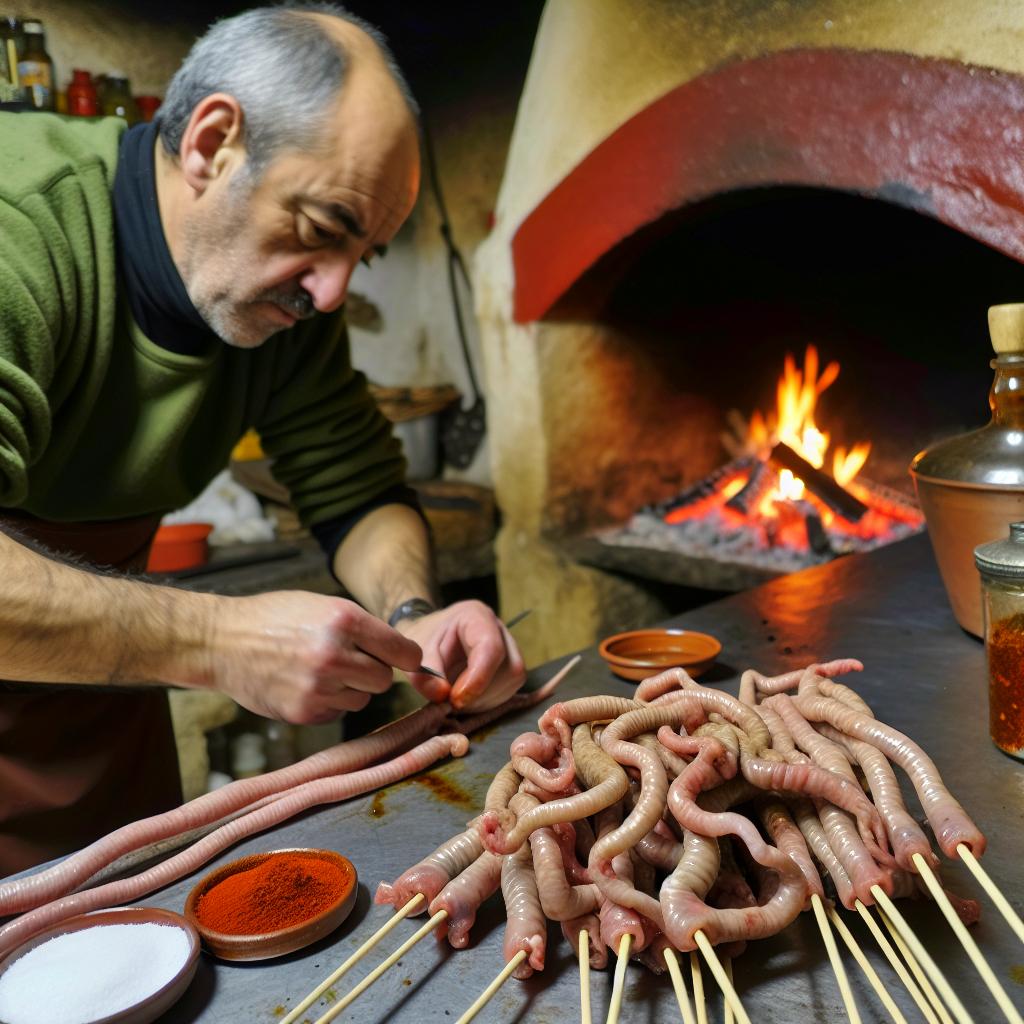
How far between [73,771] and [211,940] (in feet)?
4.04

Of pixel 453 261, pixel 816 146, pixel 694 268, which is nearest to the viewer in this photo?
pixel 816 146


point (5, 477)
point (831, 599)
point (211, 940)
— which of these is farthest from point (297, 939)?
point (831, 599)

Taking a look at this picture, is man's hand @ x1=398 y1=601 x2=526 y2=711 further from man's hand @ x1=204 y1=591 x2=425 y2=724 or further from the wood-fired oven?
the wood-fired oven

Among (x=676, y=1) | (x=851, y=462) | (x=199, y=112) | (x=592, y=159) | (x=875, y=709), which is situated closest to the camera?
(x=875, y=709)

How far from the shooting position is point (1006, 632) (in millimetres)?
1330

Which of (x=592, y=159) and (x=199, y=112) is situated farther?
(x=592, y=159)

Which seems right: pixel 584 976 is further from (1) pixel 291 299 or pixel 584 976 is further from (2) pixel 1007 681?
(1) pixel 291 299

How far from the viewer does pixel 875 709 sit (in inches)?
62.6

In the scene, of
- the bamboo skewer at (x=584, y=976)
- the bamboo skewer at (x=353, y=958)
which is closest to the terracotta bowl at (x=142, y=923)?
the bamboo skewer at (x=353, y=958)

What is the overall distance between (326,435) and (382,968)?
5.31 feet

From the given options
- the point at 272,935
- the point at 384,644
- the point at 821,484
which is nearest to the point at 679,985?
the point at 272,935

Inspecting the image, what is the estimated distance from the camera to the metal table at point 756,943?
36.7 inches

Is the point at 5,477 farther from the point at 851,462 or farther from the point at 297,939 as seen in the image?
the point at 851,462

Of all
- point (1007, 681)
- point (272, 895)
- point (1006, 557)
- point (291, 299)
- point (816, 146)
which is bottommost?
point (272, 895)
